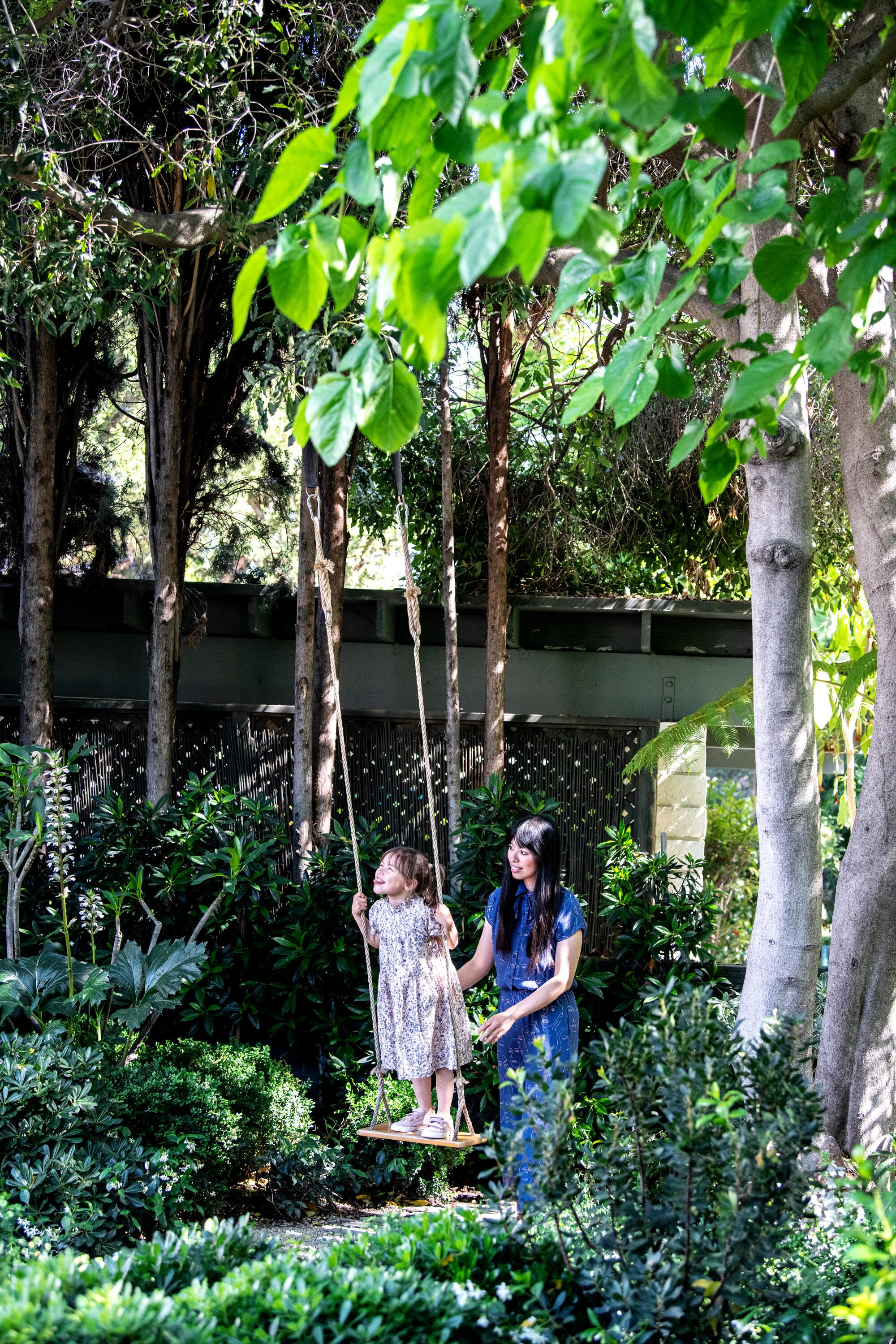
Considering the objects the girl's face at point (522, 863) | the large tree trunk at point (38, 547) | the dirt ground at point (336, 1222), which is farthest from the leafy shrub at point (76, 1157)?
the large tree trunk at point (38, 547)

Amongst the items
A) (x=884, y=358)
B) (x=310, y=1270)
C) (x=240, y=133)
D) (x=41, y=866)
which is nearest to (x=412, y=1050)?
(x=310, y=1270)

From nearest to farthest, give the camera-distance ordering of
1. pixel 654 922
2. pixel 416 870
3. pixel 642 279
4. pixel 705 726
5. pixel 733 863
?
pixel 642 279, pixel 416 870, pixel 654 922, pixel 705 726, pixel 733 863

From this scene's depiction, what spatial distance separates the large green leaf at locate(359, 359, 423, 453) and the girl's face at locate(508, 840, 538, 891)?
7.56 ft

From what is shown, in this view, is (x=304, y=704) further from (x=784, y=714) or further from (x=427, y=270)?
(x=427, y=270)

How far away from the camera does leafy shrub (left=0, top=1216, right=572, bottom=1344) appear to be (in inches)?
83.6

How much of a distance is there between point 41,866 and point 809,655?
158 inches

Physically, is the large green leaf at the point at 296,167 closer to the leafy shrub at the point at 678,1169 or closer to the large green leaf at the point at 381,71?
the large green leaf at the point at 381,71

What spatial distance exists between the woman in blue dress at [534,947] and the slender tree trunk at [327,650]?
210cm

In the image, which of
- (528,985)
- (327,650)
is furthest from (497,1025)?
(327,650)

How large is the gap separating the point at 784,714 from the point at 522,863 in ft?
3.37

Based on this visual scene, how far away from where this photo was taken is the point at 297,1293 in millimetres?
2291

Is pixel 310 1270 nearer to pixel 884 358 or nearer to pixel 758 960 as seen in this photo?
pixel 758 960

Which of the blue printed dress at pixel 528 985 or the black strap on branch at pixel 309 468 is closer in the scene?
the blue printed dress at pixel 528 985

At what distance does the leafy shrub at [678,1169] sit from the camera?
90.7 inches
